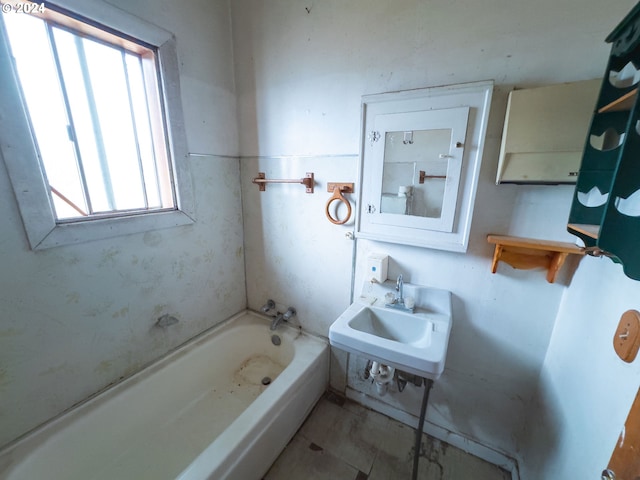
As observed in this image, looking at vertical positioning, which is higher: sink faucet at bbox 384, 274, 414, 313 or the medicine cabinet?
the medicine cabinet

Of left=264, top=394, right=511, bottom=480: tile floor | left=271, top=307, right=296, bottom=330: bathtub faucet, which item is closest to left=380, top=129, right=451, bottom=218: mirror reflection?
left=271, top=307, right=296, bottom=330: bathtub faucet

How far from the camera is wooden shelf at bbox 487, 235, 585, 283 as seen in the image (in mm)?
934

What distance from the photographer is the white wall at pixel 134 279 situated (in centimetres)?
95

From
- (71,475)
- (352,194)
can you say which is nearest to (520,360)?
(352,194)

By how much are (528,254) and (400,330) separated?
0.64 meters

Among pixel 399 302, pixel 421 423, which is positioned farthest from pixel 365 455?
pixel 399 302

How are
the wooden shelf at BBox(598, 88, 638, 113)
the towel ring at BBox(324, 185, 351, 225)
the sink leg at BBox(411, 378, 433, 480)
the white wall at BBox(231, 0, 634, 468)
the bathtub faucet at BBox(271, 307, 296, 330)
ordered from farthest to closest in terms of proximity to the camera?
1. the bathtub faucet at BBox(271, 307, 296, 330)
2. the towel ring at BBox(324, 185, 351, 225)
3. the sink leg at BBox(411, 378, 433, 480)
4. the white wall at BBox(231, 0, 634, 468)
5. the wooden shelf at BBox(598, 88, 638, 113)

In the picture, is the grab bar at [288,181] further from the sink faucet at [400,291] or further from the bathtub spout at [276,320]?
the bathtub spout at [276,320]

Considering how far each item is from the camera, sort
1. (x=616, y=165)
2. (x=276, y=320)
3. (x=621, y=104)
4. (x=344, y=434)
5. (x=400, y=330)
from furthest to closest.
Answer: (x=276, y=320), (x=344, y=434), (x=400, y=330), (x=621, y=104), (x=616, y=165)

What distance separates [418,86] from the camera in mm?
1094

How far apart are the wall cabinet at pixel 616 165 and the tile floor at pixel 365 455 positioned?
127cm

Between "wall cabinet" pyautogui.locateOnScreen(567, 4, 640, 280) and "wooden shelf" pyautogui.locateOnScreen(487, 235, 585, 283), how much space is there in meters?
0.15

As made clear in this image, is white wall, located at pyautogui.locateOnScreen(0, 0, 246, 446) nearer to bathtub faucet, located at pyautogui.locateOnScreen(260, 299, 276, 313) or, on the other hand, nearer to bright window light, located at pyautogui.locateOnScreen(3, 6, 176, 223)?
bright window light, located at pyautogui.locateOnScreen(3, 6, 176, 223)

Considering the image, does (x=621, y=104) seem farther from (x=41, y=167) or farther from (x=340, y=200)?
(x=41, y=167)
